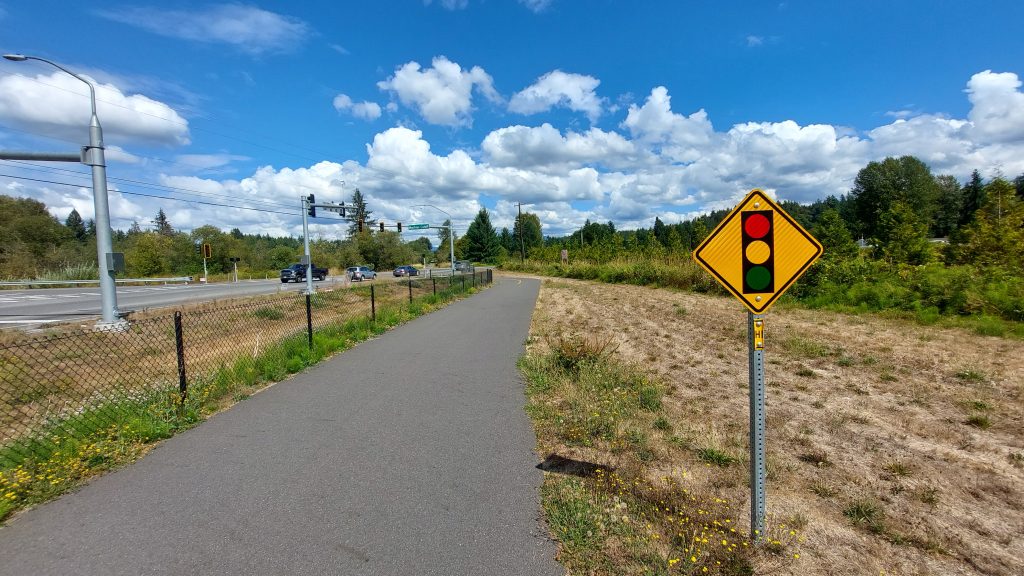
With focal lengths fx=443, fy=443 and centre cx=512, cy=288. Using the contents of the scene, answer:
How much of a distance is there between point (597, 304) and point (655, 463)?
16828mm

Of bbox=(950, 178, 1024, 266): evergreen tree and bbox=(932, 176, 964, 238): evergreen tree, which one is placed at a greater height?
bbox=(932, 176, 964, 238): evergreen tree

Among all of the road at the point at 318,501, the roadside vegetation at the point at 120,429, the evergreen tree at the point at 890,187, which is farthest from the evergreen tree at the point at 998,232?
the evergreen tree at the point at 890,187

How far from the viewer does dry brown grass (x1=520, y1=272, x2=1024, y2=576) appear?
2990 mm

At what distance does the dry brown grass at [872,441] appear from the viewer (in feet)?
9.81

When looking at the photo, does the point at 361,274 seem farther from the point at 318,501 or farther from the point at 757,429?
the point at 757,429

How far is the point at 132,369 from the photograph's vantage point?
347 inches

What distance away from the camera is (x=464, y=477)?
388 cm

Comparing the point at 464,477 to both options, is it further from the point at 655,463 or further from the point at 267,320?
the point at 267,320

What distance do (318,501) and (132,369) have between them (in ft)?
26.4

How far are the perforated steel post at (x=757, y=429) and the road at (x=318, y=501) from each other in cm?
133

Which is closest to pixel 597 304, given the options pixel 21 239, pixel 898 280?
pixel 898 280

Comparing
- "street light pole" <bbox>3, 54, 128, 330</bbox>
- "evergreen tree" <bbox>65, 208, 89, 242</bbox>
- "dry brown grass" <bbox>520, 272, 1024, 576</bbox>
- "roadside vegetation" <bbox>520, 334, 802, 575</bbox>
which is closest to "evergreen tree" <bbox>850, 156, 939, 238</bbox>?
"dry brown grass" <bbox>520, 272, 1024, 576</bbox>

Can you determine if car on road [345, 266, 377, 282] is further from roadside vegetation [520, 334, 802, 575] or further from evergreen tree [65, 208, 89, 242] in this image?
evergreen tree [65, 208, 89, 242]

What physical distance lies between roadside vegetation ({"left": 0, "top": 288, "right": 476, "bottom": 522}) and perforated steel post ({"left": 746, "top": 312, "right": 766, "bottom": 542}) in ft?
17.3
